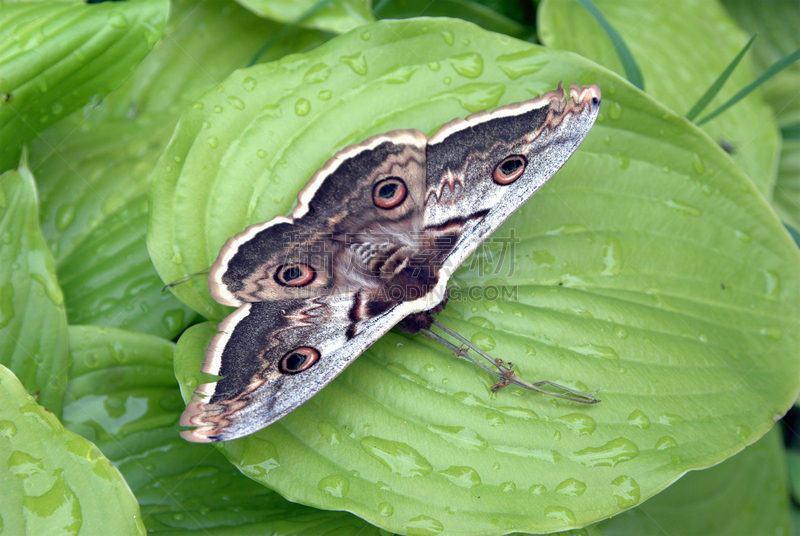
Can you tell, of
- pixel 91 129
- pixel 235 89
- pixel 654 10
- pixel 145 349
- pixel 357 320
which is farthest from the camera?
pixel 654 10

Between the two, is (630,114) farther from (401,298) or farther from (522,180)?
(401,298)

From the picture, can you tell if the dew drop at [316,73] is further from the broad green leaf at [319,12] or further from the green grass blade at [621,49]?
the green grass blade at [621,49]

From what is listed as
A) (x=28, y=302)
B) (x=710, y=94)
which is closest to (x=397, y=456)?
(x=28, y=302)

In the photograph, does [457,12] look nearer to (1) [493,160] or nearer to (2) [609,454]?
(1) [493,160]

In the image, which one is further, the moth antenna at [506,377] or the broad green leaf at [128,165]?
the broad green leaf at [128,165]

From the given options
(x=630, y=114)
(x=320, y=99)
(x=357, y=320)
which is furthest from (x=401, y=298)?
(x=630, y=114)

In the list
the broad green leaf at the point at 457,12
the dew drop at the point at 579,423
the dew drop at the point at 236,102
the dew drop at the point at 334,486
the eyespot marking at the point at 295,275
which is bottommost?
the dew drop at the point at 334,486

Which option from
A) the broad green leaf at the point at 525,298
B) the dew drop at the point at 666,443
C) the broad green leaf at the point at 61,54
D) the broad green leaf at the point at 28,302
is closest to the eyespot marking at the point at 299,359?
the broad green leaf at the point at 525,298
